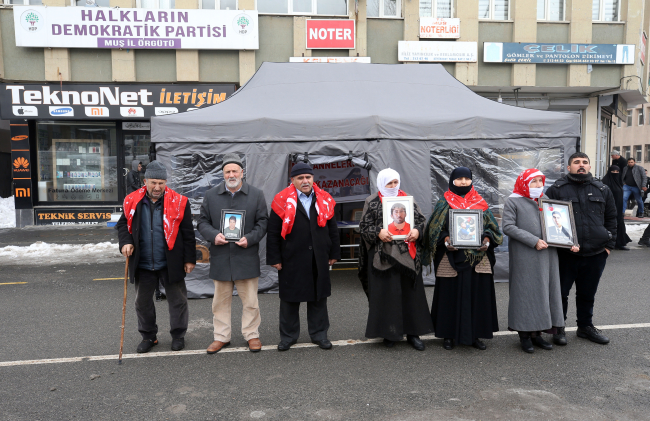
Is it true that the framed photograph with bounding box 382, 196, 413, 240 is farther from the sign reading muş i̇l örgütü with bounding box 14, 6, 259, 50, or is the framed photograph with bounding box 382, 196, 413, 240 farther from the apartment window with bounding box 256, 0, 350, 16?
the apartment window with bounding box 256, 0, 350, 16

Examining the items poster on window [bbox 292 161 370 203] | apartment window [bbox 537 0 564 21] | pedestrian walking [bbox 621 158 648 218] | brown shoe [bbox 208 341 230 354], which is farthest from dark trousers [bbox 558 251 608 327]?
apartment window [bbox 537 0 564 21]

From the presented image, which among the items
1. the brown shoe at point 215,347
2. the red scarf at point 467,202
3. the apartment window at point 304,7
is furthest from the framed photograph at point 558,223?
the apartment window at point 304,7

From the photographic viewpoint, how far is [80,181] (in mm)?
15305

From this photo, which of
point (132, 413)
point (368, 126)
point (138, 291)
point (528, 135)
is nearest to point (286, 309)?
point (138, 291)

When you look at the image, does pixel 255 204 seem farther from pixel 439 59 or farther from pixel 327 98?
pixel 439 59

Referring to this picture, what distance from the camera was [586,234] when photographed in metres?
4.68

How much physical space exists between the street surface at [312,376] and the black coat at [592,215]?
3.23 ft

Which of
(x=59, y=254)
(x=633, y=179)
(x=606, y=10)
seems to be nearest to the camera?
(x=59, y=254)

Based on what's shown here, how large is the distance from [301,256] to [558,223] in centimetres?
240

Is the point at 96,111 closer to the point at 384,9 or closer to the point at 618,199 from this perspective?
the point at 384,9

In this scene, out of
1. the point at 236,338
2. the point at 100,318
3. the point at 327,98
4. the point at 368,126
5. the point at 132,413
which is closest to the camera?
the point at 132,413

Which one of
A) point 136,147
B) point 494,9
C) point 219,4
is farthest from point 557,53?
point 136,147

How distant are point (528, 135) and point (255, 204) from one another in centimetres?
458

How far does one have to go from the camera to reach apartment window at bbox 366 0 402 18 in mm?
15523
